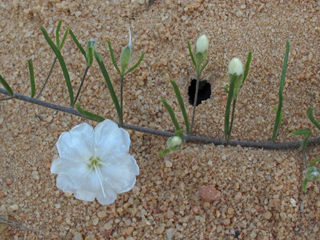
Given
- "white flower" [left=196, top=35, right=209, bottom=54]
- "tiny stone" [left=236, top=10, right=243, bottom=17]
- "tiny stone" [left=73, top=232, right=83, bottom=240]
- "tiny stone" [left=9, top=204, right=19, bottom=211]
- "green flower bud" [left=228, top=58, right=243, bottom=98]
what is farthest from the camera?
"tiny stone" [left=236, top=10, right=243, bottom=17]

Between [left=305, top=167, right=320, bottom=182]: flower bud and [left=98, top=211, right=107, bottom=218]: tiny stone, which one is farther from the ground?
[left=305, top=167, right=320, bottom=182]: flower bud

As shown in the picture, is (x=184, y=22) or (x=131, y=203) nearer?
(x=131, y=203)

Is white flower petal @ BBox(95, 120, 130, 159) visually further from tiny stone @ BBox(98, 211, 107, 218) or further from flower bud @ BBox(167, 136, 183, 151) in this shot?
tiny stone @ BBox(98, 211, 107, 218)

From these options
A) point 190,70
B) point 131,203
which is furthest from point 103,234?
point 190,70

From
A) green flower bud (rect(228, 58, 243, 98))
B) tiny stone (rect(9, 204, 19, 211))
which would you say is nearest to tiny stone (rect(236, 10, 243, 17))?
green flower bud (rect(228, 58, 243, 98))

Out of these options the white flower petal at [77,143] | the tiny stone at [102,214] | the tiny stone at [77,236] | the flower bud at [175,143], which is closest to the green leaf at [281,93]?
the flower bud at [175,143]

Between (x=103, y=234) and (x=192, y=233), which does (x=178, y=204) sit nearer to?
(x=192, y=233)
